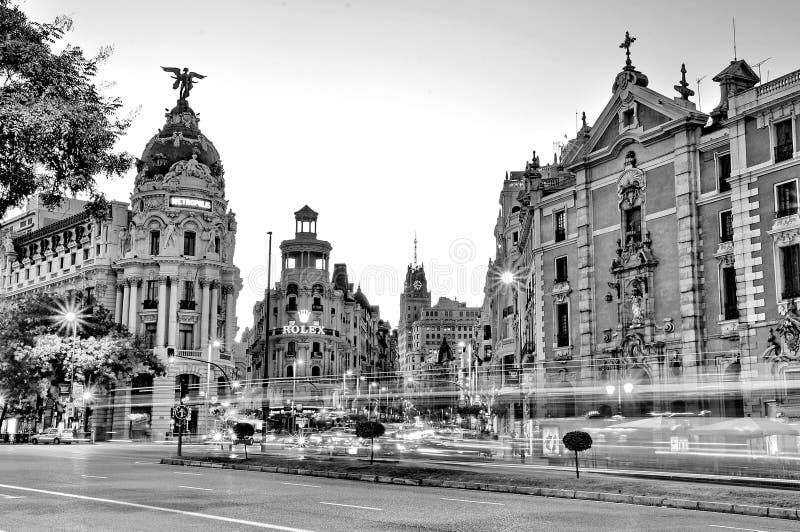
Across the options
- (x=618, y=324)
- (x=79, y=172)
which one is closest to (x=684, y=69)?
(x=618, y=324)

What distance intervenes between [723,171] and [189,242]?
54.7 metres

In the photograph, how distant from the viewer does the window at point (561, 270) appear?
172 ft

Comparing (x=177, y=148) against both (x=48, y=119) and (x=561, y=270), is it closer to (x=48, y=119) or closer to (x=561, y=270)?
(x=561, y=270)

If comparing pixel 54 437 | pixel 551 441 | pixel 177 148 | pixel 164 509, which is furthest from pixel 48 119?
pixel 177 148

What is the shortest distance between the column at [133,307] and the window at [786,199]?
60.2m

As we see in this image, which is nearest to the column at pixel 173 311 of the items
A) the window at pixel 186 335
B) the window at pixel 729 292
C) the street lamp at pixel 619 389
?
the window at pixel 186 335

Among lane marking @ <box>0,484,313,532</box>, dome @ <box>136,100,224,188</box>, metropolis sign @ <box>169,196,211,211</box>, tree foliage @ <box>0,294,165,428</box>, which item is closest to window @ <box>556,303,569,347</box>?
tree foliage @ <box>0,294,165,428</box>

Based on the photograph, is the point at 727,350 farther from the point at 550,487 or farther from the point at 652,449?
the point at 550,487

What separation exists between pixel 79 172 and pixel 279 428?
317 feet

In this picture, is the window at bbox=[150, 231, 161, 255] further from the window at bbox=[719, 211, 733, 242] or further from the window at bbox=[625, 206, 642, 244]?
the window at bbox=[719, 211, 733, 242]

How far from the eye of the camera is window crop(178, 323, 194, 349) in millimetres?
81562

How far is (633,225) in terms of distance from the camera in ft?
157

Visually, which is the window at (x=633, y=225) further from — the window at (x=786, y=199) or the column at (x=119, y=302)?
the column at (x=119, y=302)

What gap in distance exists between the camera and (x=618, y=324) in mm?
47500
